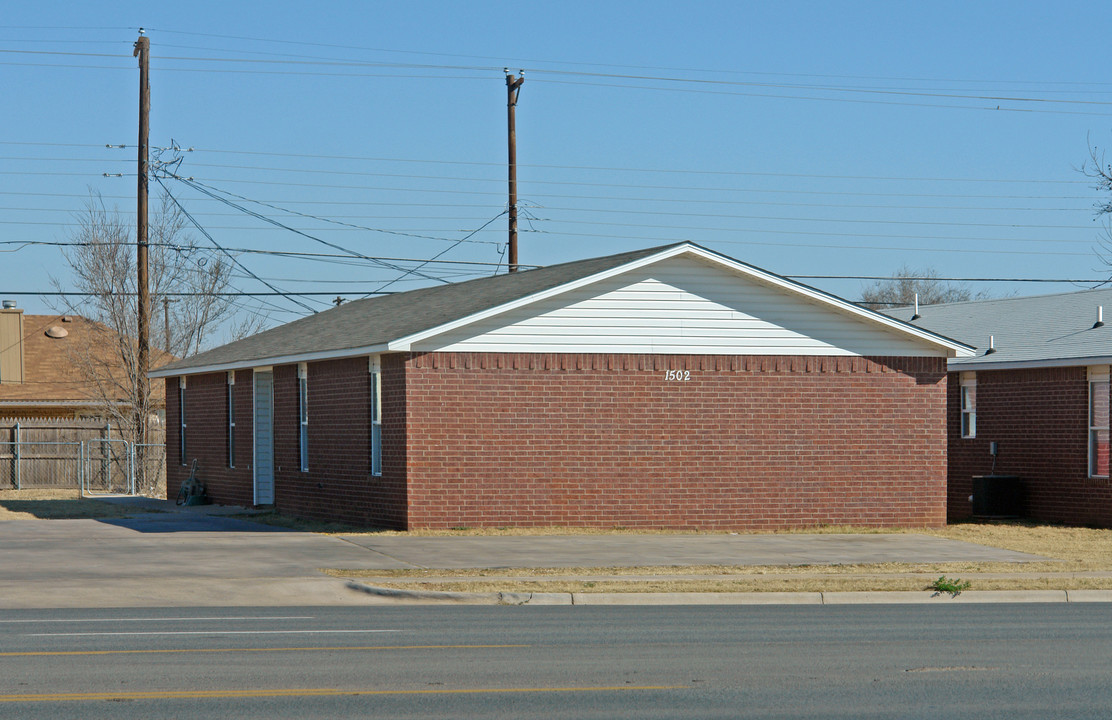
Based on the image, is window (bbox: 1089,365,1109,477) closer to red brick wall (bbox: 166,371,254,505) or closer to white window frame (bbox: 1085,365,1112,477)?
white window frame (bbox: 1085,365,1112,477)

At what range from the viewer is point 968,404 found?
94.5ft

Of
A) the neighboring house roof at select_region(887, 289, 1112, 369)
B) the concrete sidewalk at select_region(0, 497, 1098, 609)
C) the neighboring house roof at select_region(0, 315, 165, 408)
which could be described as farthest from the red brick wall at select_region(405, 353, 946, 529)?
the neighboring house roof at select_region(0, 315, 165, 408)

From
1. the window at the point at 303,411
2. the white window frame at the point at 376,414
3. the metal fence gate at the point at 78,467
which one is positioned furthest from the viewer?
the metal fence gate at the point at 78,467

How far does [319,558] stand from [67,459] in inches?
911

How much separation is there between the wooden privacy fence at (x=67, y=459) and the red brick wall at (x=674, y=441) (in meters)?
17.8

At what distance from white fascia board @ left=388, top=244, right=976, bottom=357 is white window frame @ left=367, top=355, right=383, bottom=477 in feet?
4.92

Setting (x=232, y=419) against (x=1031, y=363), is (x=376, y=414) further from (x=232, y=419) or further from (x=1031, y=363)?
(x=1031, y=363)

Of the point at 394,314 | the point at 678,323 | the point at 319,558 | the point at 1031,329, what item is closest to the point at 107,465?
the point at 394,314

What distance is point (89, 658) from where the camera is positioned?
10852 mm

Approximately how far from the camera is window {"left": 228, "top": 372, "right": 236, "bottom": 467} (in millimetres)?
29875

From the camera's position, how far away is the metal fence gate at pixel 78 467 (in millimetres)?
38188

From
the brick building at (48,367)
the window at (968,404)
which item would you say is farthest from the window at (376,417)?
the brick building at (48,367)

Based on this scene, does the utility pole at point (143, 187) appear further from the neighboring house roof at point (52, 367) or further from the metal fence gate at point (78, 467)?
the neighboring house roof at point (52, 367)

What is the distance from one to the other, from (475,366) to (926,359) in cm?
808
